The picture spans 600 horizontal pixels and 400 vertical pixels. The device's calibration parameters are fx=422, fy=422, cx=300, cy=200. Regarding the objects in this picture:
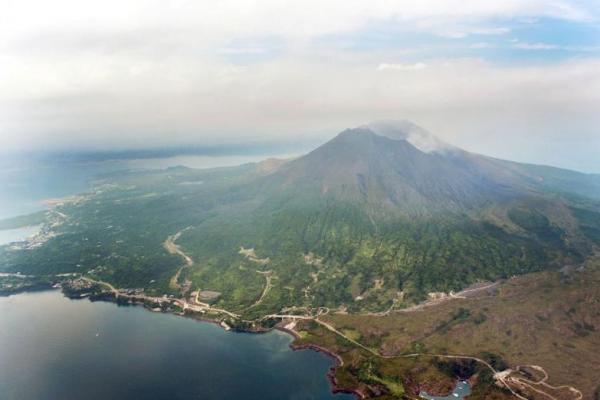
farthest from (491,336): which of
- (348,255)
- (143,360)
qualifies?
(143,360)

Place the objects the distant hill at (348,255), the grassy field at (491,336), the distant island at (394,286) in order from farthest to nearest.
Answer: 1. the distant hill at (348,255)
2. the distant island at (394,286)
3. the grassy field at (491,336)

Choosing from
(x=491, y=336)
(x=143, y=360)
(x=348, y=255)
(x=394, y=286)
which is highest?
(x=348, y=255)

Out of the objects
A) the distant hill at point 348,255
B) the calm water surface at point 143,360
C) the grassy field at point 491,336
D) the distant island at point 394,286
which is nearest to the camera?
the calm water surface at point 143,360

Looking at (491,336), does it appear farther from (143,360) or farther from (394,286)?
(143,360)

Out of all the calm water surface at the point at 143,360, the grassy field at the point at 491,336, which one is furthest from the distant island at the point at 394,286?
the calm water surface at the point at 143,360

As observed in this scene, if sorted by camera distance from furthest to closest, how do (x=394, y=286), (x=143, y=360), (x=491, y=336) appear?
(x=394, y=286) → (x=491, y=336) → (x=143, y=360)

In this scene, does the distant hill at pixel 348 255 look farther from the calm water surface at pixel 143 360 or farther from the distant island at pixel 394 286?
the calm water surface at pixel 143 360

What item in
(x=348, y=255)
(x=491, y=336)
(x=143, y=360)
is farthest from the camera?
(x=348, y=255)

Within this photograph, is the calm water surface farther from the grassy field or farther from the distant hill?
the distant hill

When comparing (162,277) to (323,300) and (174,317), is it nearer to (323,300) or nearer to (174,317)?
(174,317)
